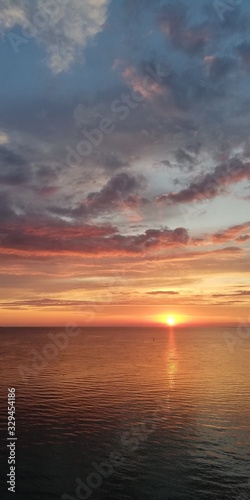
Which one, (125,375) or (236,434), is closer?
(236,434)

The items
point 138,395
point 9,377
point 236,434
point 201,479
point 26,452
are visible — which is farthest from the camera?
point 9,377

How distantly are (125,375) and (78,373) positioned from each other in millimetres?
13746

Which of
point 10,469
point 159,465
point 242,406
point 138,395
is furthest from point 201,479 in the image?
point 138,395

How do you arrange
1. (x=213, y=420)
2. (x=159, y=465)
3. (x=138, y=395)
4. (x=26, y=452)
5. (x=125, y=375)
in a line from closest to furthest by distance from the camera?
(x=159, y=465), (x=26, y=452), (x=213, y=420), (x=138, y=395), (x=125, y=375)

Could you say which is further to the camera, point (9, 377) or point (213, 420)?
point (9, 377)

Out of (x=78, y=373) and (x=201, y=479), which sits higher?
(x=78, y=373)

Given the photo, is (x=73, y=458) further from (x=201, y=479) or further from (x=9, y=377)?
(x=9, y=377)

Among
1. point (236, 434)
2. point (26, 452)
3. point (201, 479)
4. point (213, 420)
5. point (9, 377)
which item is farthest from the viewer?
point (9, 377)

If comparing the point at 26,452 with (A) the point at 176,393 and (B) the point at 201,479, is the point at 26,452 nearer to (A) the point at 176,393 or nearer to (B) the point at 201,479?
(B) the point at 201,479

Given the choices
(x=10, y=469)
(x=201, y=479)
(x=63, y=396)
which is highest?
(x=63, y=396)

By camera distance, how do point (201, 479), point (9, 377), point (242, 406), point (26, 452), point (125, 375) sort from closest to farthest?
point (201, 479) → point (26, 452) → point (242, 406) → point (9, 377) → point (125, 375)

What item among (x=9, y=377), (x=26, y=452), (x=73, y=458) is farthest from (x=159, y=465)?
(x=9, y=377)

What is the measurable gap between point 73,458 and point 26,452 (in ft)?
20.5

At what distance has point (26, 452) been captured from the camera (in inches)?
1695
